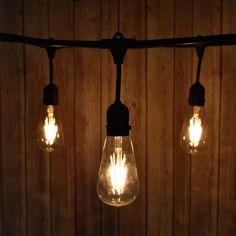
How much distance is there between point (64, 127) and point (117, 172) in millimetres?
789

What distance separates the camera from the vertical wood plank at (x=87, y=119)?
4.51 feet

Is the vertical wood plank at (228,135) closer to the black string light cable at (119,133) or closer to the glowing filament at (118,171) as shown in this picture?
the black string light cable at (119,133)

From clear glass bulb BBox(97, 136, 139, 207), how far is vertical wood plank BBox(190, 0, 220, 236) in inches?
27.5

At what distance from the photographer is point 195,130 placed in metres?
0.99

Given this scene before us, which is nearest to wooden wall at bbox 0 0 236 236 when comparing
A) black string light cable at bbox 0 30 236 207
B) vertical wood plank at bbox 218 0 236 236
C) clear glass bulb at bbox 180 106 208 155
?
vertical wood plank at bbox 218 0 236 236

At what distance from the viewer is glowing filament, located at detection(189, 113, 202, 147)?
97 centimetres

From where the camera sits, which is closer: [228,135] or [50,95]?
[50,95]

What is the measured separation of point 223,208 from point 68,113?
2.52 feet

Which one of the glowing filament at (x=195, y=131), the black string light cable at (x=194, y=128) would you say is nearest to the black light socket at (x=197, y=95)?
the black string light cable at (x=194, y=128)

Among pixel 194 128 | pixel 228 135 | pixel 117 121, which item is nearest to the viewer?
pixel 117 121

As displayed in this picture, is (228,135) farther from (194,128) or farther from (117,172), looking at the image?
(117,172)

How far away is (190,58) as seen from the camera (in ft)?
4.22

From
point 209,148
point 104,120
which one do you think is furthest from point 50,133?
point 209,148

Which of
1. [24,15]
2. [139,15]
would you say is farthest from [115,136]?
[24,15]
